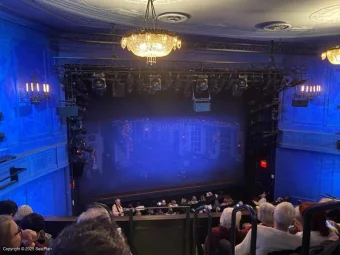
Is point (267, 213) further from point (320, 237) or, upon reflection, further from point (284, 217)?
point (320, 237)

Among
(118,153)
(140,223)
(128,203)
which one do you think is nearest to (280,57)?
(118,153)

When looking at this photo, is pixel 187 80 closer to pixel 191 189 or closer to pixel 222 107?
pixel 222 107

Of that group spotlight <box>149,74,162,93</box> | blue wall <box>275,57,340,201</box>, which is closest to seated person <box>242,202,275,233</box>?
spotlight <box>149,74,162,93</box>

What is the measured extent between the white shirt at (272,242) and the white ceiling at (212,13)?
133 inches

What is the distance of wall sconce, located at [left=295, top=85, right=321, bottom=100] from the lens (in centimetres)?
831

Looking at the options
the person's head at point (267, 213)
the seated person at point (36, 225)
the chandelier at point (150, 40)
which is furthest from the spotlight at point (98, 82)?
the person's head at point (267, 213)

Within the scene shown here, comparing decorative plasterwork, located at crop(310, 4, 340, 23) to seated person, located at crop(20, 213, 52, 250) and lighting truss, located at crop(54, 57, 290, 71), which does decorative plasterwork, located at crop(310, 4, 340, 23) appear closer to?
lighting truss, located at crop(54, 57, 290, 71)

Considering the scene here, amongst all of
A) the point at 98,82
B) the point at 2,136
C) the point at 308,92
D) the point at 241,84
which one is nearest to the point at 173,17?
the point at 98,82

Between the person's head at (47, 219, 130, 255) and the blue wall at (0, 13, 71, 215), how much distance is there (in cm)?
445

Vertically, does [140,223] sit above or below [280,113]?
below

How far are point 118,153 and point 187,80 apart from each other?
3.08m

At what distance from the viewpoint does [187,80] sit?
7.58 meters

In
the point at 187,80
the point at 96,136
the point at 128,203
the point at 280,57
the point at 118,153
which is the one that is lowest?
the point at 128,203

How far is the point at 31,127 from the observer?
18.5 ft
